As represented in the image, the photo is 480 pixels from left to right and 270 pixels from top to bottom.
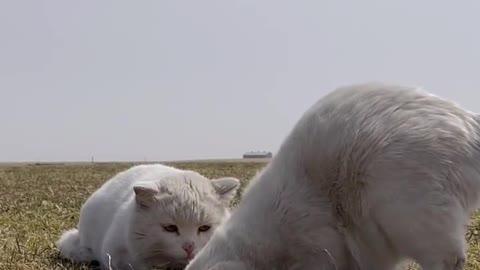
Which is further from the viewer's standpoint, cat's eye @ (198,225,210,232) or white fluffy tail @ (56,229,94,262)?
white fluffy tail @ (56,229,94,262)

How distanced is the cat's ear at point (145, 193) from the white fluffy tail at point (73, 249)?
97 centimetres

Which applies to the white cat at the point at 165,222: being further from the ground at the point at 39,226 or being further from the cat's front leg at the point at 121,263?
the ground at the point at 39,226

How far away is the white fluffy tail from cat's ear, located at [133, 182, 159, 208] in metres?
0.97

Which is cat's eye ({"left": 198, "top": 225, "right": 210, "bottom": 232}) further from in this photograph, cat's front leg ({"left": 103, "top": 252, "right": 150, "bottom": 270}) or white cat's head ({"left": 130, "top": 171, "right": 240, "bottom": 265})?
cat's front leg ({"left": 103, "top": 252, "right": 150, "bottom": 270})

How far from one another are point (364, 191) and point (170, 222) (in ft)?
6.25

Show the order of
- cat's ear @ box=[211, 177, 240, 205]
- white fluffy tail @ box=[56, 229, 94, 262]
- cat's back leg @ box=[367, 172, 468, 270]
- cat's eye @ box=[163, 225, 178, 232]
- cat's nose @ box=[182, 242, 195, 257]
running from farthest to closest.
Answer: white fluffy tail @ box=[56, 229, 94, 262]
cat's ear @ box=[211, 177, 240, 205]
cat's eye @ box=[163, 225, 178, 232]
cat's nose @ box=[182, 242, 195, 257]
cat's back leg @ box=[367, 172, 468, 270]

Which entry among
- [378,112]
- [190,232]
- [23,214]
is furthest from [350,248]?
[23,214]

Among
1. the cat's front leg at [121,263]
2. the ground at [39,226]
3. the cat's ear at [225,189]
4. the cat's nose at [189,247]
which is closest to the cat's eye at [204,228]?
the cat's nose at [189,247]

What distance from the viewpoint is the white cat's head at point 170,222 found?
509 centimetres

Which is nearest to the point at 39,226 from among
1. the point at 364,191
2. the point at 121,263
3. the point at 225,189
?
the point at 121,263

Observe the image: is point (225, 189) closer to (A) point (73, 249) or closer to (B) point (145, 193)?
(B) point (145, 193)

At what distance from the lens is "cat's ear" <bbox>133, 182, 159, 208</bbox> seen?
16.6ft

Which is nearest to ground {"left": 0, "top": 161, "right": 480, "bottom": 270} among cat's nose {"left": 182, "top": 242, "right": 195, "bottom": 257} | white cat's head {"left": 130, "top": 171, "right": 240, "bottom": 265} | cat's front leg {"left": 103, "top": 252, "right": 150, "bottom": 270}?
cat's front leg {"left": 103, "top": 252, "right": 150, "bottom": 270}

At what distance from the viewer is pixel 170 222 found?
5.13m
